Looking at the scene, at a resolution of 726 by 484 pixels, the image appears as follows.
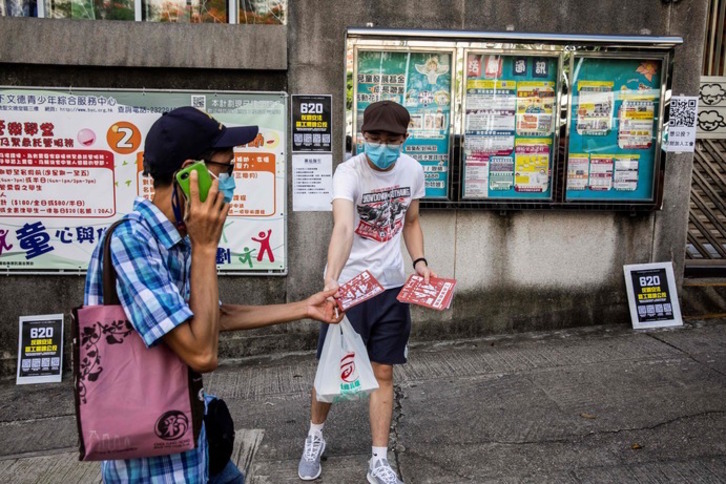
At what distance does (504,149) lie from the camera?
5.99 meters

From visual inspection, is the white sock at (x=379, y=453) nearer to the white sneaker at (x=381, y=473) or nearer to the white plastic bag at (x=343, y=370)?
the white sneaker at (x=381, y=473)

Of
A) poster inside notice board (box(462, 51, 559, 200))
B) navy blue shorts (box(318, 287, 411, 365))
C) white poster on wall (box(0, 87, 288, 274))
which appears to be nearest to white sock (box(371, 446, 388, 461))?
navy blue shorts (box(318, 287, 411, 365))

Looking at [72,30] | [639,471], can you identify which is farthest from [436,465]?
[72,30]

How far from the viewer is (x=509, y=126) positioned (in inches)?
235

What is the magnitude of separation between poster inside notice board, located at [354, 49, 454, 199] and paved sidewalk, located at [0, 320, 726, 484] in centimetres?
183

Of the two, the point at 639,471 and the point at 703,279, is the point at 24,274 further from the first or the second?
the point at 703,279

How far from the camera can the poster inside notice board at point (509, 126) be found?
5895 millimetres

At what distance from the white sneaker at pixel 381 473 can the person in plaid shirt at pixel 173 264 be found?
159 centimetres

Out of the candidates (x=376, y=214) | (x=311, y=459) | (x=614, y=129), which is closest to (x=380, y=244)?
(x=376, y=214)

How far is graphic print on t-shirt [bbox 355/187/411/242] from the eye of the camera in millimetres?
3449

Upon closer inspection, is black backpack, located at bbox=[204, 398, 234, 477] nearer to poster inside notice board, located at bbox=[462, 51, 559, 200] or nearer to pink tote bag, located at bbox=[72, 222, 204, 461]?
pink tote bag, located at bbox=[72, 222, 204, 461]

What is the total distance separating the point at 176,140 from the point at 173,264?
39cm

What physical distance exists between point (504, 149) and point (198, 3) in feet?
10.6

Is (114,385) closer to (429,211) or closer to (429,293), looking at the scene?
(429,293)
